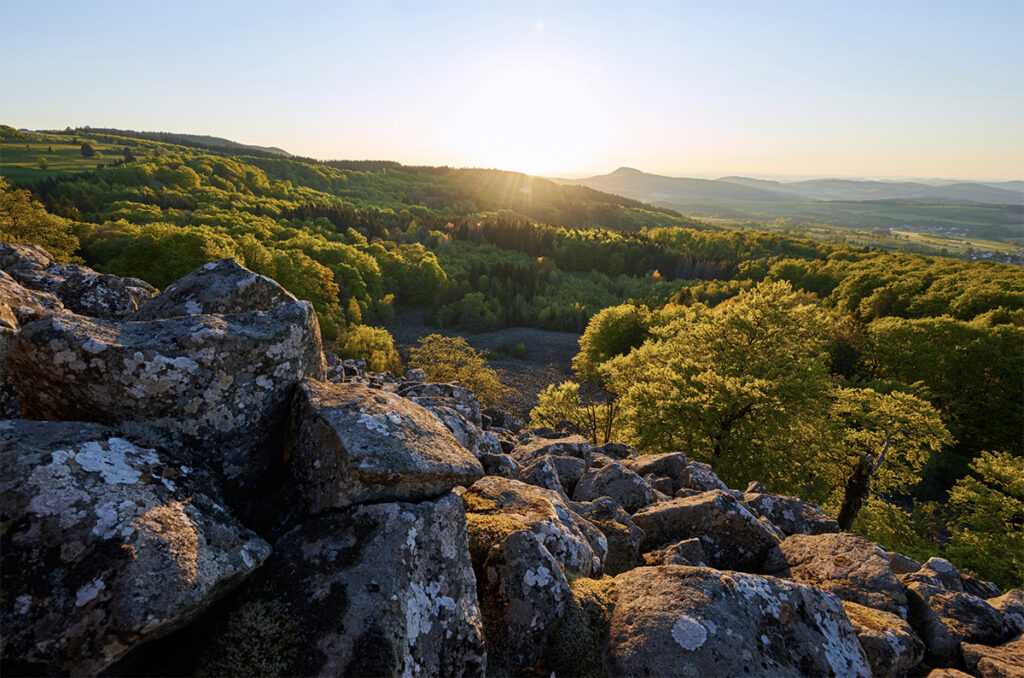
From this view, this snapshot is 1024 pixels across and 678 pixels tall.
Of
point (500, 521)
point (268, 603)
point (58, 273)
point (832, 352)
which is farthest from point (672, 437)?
point (832, 352)

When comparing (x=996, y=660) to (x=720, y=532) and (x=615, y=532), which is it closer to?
(x=720, y=532)

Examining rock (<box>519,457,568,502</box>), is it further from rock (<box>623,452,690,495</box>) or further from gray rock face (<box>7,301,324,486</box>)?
gray rock face (<box>7,301,324,486</box>)

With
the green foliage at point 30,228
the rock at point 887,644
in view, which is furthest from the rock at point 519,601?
the green foliage at point 30,228

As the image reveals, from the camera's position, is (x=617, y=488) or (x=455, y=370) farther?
(x=455, y=370)

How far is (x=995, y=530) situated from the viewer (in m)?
26.0

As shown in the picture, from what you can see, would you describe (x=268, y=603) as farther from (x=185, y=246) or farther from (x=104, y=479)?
A: (x=185, y=246)

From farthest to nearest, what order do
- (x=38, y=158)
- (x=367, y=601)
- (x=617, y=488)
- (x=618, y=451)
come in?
(x=38, y=158)
(x=618, y=451)
(x=617, y=488)
(x=367, y=601)

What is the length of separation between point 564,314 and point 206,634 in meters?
106

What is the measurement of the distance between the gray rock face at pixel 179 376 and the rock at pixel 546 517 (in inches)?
144

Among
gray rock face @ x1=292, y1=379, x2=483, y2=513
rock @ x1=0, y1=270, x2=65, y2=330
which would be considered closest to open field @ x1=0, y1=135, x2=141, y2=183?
rock @ x1=0, y1=270, x2=65, y2=330

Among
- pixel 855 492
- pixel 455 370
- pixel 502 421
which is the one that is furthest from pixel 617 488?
pixel 455 370

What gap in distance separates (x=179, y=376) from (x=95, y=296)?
6438mm

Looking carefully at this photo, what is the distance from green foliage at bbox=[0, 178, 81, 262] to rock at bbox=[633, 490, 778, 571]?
5460 centimetres

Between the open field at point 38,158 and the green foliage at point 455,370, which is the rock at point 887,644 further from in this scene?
the open field at point 38,158
